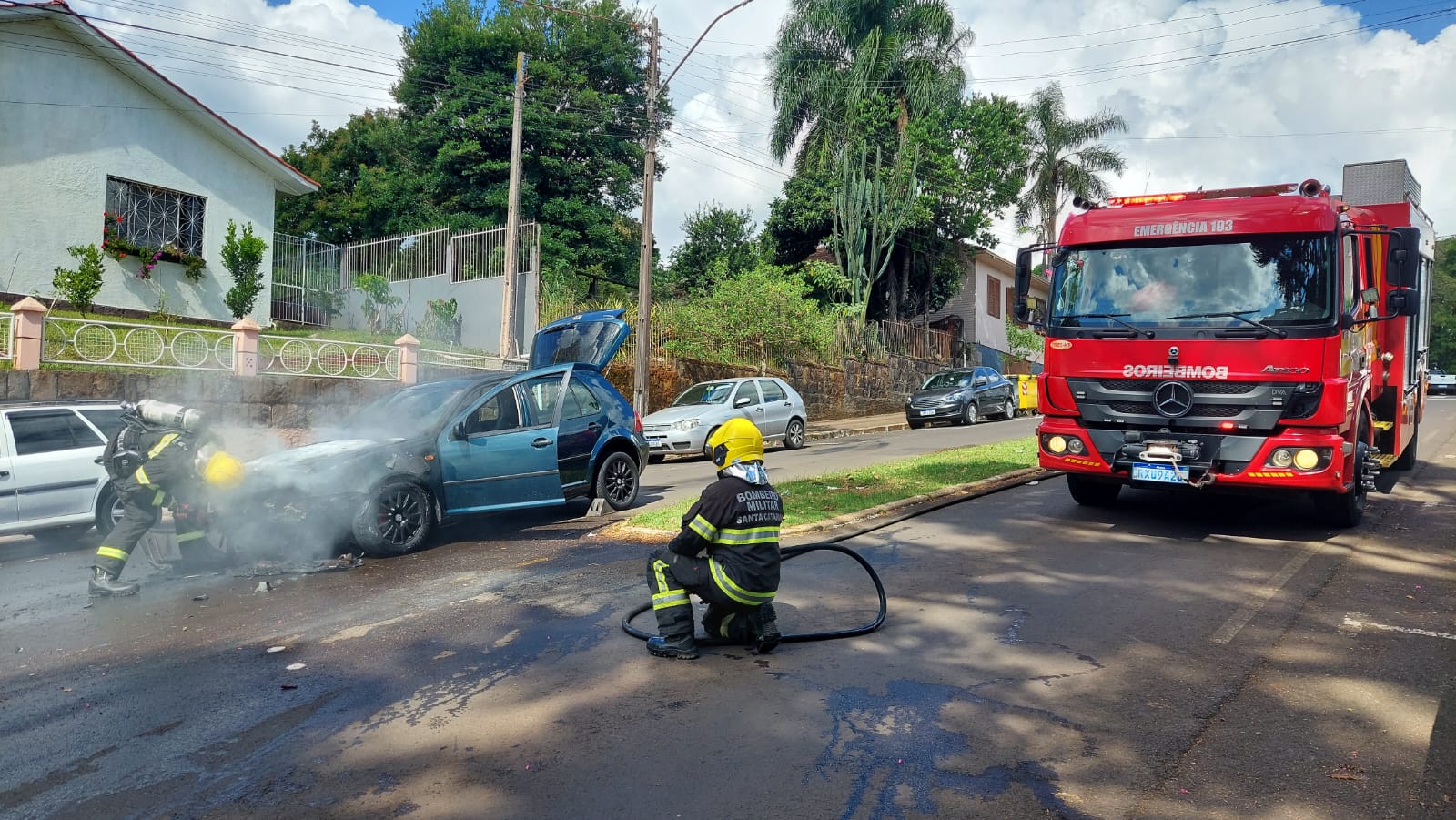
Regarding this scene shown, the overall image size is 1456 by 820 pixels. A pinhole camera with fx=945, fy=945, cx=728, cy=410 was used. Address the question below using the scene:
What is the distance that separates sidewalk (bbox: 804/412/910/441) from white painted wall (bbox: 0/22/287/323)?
1260 centimetres

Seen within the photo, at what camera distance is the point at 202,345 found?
44.1 feet

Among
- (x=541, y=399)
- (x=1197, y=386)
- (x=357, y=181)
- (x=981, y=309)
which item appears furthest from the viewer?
(x=981, y=309)

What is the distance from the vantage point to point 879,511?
30.6 feet

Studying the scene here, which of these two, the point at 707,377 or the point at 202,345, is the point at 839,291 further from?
the point at 202,345

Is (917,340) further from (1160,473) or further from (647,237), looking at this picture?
(1160,473)

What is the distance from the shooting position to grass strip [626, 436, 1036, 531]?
29.8 ft

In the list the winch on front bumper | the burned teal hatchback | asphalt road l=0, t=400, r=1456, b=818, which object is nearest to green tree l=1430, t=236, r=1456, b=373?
the winch on front bumper

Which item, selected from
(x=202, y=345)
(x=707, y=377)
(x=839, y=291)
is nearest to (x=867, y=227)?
(x=839, y=291)

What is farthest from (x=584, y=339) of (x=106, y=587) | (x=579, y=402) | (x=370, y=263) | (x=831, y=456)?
(x=370, y=263)

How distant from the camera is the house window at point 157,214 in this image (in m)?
17.9

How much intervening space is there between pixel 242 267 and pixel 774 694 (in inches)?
728

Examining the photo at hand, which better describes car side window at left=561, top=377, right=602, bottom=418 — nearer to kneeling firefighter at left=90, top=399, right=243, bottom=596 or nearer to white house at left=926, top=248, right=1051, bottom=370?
kneeling firefighter at left=90, top=399, right=243, bottom=596

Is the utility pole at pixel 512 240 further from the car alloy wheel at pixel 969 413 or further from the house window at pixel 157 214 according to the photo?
the car alloy wheel at pixel 969 413

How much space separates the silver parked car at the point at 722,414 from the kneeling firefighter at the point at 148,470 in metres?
9.11
